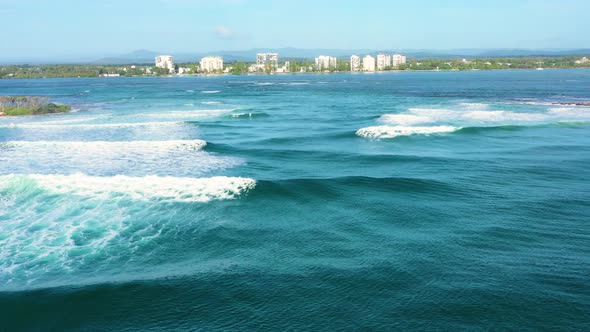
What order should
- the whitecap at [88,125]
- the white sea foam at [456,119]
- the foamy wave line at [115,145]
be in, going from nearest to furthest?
the foamy wave line at [115,145], the white sea foam at [456,119], the whitecap at [88,125]

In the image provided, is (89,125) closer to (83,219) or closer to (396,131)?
(83,219)

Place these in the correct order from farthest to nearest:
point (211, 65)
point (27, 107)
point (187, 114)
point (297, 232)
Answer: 1. point (211, 65)
2. point (27, 107)
3. point (187, 114)
4. point (297, 232)

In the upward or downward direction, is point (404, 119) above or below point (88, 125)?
below

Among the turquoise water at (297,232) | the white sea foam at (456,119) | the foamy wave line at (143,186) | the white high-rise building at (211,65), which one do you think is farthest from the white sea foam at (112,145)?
the white high-rise building at (211,65)

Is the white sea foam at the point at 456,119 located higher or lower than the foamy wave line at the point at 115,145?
higher

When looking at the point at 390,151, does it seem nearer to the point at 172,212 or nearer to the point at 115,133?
the point at 172,212

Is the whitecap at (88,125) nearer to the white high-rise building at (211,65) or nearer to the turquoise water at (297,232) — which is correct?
the turquoise water at (297,232)

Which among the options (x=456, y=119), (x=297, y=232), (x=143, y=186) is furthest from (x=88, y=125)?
(x=456, y=119)
